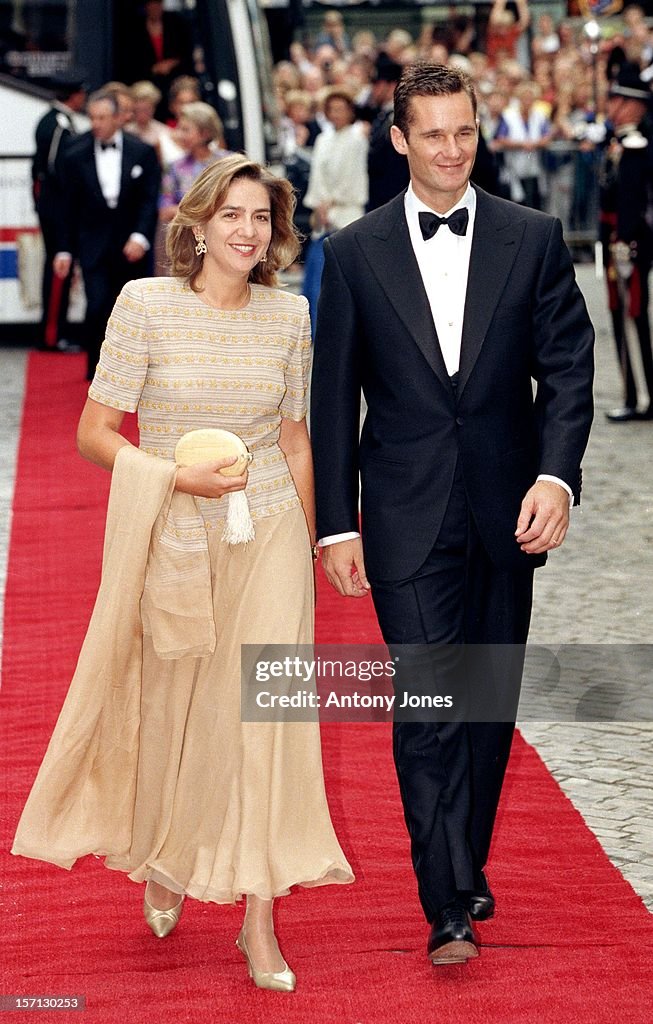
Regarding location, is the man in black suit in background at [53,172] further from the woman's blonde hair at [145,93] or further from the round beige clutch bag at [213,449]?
the round beige clutch bag at [213,449]

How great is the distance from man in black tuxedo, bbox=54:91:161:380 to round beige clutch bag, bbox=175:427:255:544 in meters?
9.53

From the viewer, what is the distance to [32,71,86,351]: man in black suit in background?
629 inches

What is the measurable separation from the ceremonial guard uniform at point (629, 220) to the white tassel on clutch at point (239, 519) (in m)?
8.50

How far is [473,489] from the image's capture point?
4445 mm

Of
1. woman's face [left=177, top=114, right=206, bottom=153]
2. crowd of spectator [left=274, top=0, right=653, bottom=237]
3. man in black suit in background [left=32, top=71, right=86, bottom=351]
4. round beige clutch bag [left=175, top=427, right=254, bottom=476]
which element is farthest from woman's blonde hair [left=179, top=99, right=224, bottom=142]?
round beige clutch bag [left=175, top=427, right=254, bottom=476]

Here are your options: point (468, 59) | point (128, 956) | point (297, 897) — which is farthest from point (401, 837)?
point (468, 59)

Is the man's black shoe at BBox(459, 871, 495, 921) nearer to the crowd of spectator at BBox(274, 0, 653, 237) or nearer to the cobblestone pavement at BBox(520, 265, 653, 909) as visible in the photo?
the cobblestone pavement at BBox(520, 265, 653, 909)

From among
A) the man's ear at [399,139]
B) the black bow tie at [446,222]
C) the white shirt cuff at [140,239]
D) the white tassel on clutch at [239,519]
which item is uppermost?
the man's ear at [399,139]

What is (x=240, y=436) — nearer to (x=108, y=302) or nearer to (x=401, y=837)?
(x=401, y=837)

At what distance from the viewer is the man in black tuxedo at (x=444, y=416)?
4.40 m

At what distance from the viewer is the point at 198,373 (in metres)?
4.39

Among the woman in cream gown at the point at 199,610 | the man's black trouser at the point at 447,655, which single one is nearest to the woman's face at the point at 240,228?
the woman in cream gown at the point at 199,610

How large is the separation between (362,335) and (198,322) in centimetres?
40

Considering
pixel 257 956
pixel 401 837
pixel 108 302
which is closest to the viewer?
pixel 257 956
